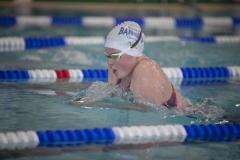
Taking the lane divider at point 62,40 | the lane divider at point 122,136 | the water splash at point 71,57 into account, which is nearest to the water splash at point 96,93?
the lane divider at point 122,136

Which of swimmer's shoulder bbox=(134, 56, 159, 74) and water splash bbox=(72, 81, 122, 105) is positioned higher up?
swimmer's shoulder bbox=(134, 56, 159, 74)

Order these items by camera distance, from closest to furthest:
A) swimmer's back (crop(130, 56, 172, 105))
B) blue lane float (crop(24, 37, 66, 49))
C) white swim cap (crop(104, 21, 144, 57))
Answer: swimmer's back (crop(130, 56, 172, 105)) < white swim cap (crop(104, 21, 144, 57)) < blue lane float (crop(24, 37, 66, 49))

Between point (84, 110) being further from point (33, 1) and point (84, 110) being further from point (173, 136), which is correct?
point (33, 1)

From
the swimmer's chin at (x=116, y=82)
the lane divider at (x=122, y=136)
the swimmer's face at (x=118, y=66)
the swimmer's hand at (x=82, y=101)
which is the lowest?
the swimmer's hand at (x=82, y=101)

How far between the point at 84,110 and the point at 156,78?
0.57 m

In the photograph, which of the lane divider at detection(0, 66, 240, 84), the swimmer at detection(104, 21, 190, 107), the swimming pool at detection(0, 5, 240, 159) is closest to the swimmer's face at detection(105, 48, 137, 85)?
the swimmer at detection(104, 21, 190, 107)

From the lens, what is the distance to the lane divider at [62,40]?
751 cm

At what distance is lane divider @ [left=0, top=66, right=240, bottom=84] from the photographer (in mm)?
5949

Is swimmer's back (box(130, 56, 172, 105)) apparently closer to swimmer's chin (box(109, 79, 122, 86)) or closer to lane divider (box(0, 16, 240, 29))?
swimmer's chin (box(109, 79, 122, 86))

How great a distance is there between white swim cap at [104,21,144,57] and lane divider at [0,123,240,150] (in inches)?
27.0

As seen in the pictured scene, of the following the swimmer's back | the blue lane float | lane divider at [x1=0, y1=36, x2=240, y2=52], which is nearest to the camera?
the swimmer's back

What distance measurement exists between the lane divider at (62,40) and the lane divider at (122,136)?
3.56 metres

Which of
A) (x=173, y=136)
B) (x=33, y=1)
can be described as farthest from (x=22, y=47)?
(x=33, y=1)

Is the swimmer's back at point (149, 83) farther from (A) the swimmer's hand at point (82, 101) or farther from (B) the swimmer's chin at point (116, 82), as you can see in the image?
(A) the swimmer's hand at point (82, 101)
